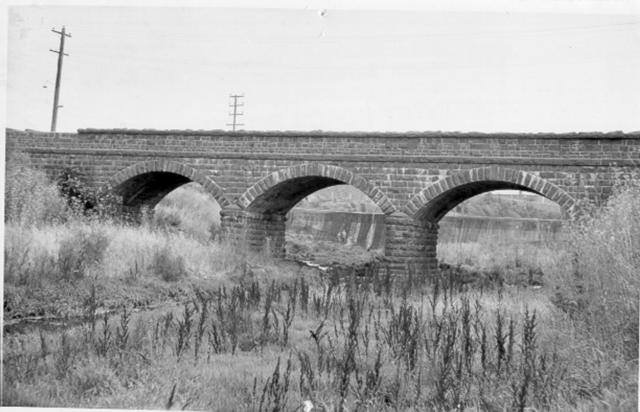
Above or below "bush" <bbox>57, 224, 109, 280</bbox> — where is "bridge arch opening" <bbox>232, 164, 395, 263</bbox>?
above

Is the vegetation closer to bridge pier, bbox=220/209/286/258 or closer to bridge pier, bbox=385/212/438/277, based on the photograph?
bridge pier, bbox=385/212/438/277

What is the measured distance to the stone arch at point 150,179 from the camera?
62.6 feet

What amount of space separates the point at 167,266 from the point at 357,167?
645 centimetres

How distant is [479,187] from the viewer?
1872cm

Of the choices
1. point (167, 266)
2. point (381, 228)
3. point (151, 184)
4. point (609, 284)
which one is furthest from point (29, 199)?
point (381, 228)

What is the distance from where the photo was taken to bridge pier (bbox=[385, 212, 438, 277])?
698 inches

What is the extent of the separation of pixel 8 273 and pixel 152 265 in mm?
3899

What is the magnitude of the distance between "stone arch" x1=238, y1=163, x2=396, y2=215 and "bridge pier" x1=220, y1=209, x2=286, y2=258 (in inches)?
10.9

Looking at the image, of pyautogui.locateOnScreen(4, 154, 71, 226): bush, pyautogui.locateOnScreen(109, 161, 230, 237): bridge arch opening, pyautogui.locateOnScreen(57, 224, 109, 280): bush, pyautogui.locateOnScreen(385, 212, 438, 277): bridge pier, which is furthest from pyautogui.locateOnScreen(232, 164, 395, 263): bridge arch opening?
pyautogui.locateOnScreen(57, 224, 109, 280): bush

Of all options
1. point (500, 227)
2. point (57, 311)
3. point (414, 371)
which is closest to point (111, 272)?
point (57, 311)

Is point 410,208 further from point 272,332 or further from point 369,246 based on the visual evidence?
point 369,246

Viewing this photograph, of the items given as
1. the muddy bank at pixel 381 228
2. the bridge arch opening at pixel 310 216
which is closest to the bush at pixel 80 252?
the bridge arch opening at pixel 310 216

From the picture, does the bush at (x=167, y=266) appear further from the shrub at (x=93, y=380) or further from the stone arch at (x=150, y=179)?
the shrub at (x=93, y=380)

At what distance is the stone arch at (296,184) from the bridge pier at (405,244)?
1.32 ft
